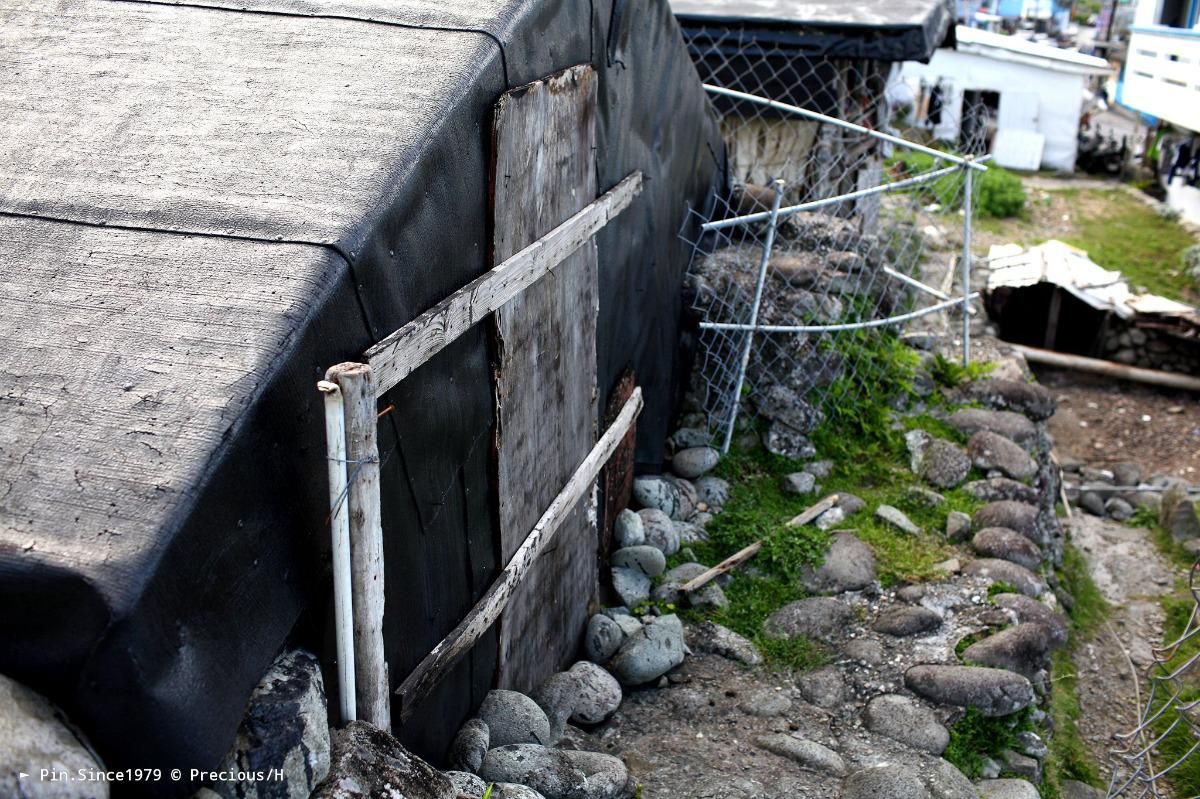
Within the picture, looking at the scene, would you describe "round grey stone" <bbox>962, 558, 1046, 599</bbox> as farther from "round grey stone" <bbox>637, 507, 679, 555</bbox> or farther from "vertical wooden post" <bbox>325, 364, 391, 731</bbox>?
"vertical wooden post" <bbox>325, 364, 391, 731</bbox>

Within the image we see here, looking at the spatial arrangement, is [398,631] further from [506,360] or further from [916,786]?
[916,786]

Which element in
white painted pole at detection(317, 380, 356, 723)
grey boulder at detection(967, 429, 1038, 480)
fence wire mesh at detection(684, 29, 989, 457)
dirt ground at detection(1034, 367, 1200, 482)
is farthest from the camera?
dirt ground at detection(1034, 367, 1200, 482)

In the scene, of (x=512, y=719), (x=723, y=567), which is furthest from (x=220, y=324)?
(x=723, y=567)

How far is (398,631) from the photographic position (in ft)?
9.96

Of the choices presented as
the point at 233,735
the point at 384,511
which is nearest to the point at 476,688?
the point at 384,511

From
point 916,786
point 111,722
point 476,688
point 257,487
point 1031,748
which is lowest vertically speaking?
point 1031,748

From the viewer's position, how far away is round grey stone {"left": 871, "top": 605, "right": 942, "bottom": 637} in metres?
5.26

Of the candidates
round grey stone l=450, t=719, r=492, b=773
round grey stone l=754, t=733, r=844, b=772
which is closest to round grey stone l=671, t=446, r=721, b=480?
round grey stone l=754, t=733, r=844, b=772

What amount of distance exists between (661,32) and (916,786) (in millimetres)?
3635

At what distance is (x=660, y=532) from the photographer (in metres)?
5.71

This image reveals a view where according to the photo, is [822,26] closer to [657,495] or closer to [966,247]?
[966,247]

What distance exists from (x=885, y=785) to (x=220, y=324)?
2.92 metres

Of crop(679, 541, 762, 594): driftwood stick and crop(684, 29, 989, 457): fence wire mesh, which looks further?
crop(684, 29, 989, 457): fence wire mesh

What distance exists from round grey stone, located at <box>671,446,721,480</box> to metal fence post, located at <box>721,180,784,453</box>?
0.14 metres
